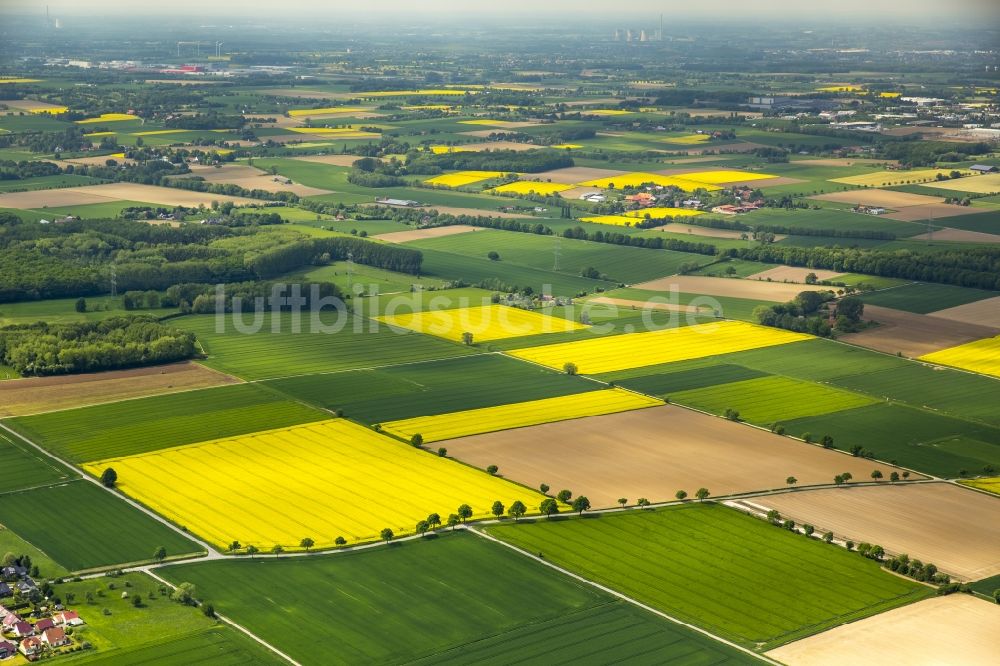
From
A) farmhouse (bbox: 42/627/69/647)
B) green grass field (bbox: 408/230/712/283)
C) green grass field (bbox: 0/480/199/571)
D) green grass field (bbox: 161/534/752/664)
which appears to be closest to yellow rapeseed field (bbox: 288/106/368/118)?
green grass field (bbox: 408/230/712/283)

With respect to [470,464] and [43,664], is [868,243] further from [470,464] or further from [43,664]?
[43,664]

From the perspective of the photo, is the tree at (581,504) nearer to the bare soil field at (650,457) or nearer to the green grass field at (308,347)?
the bare soil field at (650,457)

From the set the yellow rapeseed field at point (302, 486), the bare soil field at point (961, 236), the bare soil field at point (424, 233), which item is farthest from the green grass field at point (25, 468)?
the bare soil field at point (961, 236)

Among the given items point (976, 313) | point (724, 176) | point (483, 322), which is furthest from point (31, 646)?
point (724, 176)

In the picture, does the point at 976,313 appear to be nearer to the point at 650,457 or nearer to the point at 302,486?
the point at 650,457

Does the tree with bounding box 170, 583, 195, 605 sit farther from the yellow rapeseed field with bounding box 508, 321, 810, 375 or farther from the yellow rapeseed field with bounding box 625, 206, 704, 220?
the yellow rapeseed field with bounding box 625, 206, 704, 220

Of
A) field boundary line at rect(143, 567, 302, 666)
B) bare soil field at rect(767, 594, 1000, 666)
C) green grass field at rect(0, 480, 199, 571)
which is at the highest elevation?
green grass field at rect(0, 480, 199, 571)
